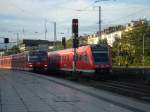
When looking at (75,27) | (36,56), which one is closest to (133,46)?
(36,56)

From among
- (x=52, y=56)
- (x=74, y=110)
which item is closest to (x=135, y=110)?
(x=74, y=110)

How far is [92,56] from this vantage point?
42.2 meters

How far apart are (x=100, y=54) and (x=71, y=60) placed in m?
7.85

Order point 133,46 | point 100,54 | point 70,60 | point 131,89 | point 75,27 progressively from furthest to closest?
point 133,46 < point 70,60 < point 100,54 < point 75,27 < point 131,89

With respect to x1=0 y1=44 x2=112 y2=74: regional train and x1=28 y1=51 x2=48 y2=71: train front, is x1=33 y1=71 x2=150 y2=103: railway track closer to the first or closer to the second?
x1=0 y1=44 x2=112 y2=74: regional train

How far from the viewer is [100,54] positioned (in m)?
42.8

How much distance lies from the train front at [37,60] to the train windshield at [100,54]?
20.8 meters

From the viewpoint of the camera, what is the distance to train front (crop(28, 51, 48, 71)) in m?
63.0

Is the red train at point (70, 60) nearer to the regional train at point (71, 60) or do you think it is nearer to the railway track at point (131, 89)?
the regional train at point (71, 60)

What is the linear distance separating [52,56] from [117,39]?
49.4 metres

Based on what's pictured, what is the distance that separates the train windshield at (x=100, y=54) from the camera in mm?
42412

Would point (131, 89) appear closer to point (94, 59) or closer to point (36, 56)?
point (94, 59)

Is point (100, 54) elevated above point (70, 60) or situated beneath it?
elevated above

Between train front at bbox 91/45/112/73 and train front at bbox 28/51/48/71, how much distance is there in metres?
20.9
